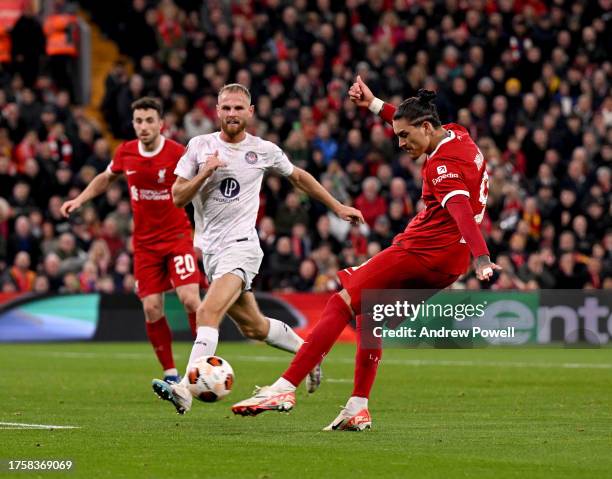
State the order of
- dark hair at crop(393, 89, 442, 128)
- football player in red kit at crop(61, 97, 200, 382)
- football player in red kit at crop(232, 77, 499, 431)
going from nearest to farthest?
football player in red kit at crop(232, 77, 499, 431)
dark hair at crop(393, 89, 442, 128)
football player in red kit at crop(61, 97, 200, 382)

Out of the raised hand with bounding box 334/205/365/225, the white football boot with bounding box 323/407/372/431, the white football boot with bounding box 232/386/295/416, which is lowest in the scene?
the white football boot with bounding box 323/407/372/431

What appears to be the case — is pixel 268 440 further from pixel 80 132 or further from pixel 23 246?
pixel 80 132

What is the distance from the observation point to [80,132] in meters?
25.6

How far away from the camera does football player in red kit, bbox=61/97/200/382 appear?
47.0ft

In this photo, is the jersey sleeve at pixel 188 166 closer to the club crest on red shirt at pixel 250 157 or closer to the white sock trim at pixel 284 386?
A: the club crest on red shirt at pixel 250 157

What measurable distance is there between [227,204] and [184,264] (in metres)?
2.79

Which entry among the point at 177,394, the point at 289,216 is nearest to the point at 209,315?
the point at 177,394

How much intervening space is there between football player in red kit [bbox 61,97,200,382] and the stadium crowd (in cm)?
920

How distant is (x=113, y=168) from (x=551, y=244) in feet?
42.5

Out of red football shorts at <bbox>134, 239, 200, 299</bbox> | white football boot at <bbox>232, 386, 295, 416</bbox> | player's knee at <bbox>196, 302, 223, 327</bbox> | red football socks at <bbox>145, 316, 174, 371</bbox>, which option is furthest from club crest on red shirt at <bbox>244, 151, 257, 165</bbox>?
red football socks at <bbox>145, 316, 174, 371</bbox>

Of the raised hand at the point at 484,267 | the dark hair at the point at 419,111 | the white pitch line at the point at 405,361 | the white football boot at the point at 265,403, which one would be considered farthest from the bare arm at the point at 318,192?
the white pitch line at the point at 405,361

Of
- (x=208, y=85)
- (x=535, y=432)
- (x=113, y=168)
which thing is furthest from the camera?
(x=208, y=85)

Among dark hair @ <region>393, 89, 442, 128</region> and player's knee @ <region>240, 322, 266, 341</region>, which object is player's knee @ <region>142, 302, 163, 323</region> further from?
dark hair @ <region>393, 89, 442, 128</region>

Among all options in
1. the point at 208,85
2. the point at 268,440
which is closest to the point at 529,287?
the point at 208,85
